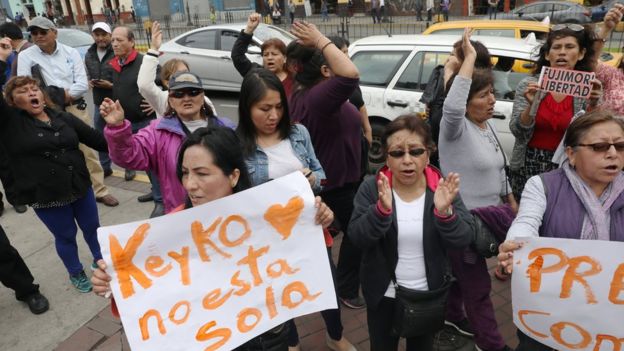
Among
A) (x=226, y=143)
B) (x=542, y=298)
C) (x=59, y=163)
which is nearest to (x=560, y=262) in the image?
(x=542, y=298)

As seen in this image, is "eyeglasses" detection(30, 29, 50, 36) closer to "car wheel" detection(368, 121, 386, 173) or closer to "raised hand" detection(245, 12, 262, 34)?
"raised hand" detection(245, 12, 262, 34)

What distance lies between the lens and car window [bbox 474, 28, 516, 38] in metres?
7.22

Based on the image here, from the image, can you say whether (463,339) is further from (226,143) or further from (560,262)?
(226,143)

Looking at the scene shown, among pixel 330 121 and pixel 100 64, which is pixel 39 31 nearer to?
pixel 100 64

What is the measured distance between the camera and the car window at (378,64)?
554 cm

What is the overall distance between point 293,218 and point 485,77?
1394 mm

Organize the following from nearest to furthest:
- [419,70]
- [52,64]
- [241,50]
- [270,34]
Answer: [241,50] → [52,64] → [419,70] → [270,34]

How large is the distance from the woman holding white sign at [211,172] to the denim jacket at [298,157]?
229 mm

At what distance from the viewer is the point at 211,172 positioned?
6.56ft

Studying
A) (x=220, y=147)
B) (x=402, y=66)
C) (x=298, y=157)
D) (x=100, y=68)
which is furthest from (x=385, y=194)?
(x=100, y=68)

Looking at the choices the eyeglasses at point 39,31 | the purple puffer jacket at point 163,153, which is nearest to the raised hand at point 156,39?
the purple puffer jacket at point 163,153

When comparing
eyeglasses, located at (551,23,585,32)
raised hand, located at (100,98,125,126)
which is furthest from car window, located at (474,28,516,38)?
raised hand, located at (100,98,125,126)

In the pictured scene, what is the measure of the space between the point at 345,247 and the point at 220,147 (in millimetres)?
1540

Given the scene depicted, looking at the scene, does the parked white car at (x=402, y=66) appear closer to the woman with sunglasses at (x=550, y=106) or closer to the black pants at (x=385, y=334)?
the woman with sunglasses at (x=550, y=106)
